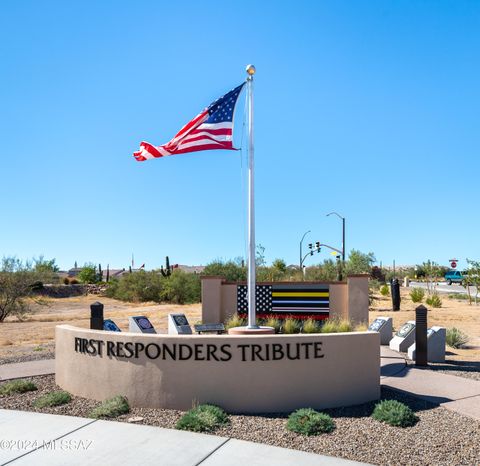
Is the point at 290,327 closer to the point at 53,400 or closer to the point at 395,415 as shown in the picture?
the point at 395,415

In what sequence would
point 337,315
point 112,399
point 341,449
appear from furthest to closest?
point 337,315, point 112,399, point 341,449

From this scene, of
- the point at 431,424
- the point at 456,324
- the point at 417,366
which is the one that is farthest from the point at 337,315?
the point at 431,424

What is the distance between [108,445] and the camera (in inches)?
250

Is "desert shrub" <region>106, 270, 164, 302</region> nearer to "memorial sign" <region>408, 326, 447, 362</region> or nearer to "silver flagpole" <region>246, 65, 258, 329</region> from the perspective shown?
"silver flagpole" <region>246, 65, 258, 329</region>

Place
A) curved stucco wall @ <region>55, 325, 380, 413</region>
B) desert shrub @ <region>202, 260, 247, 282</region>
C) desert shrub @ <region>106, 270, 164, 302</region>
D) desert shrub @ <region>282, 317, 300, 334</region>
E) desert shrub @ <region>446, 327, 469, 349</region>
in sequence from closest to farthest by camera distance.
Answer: curved stucco wall @ <region>55, 325, 380, 413</region>, desert shrub @ <region>282, 317, 300, 334</region>, desert shrub @ <region>446, 327, 469, 349</region>, desert shrub @ <region>202, 260, 247, 282</region>, desert shrub @ <region>106, 270, 164, 302</region>

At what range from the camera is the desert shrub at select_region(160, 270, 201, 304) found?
44438mm

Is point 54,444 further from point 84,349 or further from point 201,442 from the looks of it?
point 84,349

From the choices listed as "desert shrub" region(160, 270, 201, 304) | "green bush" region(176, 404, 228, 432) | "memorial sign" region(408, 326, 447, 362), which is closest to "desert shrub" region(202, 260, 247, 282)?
"desert shrub" region(160, 270, 201, 304)

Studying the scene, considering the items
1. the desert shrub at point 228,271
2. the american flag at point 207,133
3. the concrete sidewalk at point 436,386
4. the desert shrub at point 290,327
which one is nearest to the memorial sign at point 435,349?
the concrete sidewalk at point 436,386

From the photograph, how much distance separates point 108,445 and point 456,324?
68.2ft

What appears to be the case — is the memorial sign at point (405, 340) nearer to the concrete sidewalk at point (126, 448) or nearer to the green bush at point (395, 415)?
the green bush at point (395, 415)

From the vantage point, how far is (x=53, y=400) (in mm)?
8438

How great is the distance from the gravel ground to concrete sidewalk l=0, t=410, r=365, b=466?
38cm

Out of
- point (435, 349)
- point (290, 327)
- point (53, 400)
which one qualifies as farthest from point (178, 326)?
point (53, 400)
